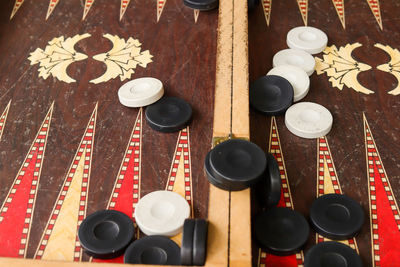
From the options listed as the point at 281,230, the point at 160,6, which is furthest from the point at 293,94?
the point at 160,6

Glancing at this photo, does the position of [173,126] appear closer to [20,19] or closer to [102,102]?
[102,102]

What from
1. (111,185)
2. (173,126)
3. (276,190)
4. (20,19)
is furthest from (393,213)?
(20,19)

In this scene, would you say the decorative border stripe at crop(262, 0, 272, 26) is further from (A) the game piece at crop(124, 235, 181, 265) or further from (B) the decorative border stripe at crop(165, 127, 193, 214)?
(A) the game piece at crop(124, 235, 181, 265)

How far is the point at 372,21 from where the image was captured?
8.78 ft

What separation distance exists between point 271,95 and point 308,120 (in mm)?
192

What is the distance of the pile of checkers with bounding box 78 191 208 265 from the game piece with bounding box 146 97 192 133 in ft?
1.12

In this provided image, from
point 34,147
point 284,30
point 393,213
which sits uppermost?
point 34,147

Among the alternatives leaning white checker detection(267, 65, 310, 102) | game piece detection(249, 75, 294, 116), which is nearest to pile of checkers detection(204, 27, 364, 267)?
game piece detection(249, 75, 294, 116)

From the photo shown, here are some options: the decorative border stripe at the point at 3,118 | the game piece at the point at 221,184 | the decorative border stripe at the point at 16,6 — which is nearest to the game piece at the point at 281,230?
the game piece at the point at 221,184

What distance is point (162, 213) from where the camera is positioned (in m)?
1.77

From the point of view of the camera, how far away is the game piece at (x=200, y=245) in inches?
59.2

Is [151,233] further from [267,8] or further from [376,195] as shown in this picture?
[267,8]

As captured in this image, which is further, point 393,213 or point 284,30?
point 284,30

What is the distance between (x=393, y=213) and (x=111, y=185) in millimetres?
1034
